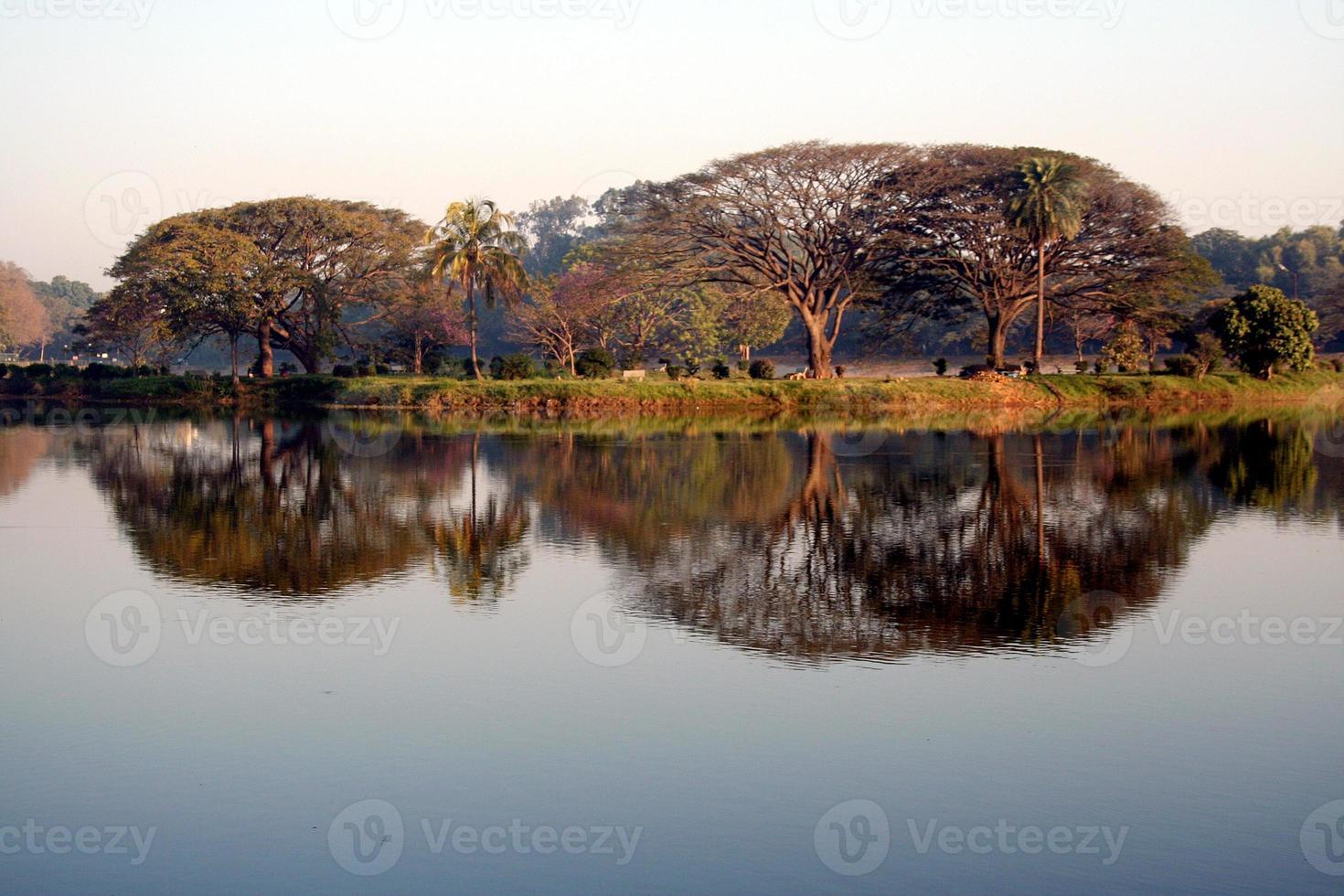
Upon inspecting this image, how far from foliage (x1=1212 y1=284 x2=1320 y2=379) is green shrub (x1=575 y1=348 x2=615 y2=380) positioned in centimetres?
3503

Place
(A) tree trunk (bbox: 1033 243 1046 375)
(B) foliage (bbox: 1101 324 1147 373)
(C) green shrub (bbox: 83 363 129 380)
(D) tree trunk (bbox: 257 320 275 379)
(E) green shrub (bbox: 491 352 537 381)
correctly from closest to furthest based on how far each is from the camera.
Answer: (E) green shrub (bbox: 491 352 537 381) → (A) tree trunk (bbox: 1033 243 1046 375) → (B) foliage (bbox: 1101 324 1147 373) → (D) tree trunk (bbox: 257 320 275 379) → (C) green shrub (bbox: 83 363 129 380)

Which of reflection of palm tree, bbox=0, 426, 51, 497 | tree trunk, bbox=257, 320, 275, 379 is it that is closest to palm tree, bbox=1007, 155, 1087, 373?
tree trunk, bbox=257, 320, 275, 379

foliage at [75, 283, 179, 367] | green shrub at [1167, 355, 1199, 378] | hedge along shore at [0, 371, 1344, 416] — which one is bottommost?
hedge along shore at [0, 371, 1344, 416]

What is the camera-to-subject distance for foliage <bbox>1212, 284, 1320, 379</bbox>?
7306 centimetres

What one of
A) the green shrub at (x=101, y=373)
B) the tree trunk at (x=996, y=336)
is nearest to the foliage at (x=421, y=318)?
the green shrub at (x=101, y=373)

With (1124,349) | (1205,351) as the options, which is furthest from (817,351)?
(1205,351)

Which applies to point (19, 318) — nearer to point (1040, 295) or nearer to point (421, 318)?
point (421, 318)

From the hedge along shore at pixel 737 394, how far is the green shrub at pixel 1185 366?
872mm

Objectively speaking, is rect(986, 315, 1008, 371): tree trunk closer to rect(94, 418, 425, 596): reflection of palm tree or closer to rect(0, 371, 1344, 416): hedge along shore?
rect(0, 371, 1344, 416): hedge along shore

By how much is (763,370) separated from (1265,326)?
2892 cm

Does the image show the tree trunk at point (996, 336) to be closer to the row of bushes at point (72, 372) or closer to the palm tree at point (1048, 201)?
the palm tree at point (1048, 201)

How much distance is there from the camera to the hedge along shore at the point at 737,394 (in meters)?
65.3

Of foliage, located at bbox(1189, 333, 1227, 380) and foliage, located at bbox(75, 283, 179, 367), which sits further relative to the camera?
foliage, located at bbox(75, 283, 179, 367)

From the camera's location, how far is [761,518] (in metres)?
26.9
